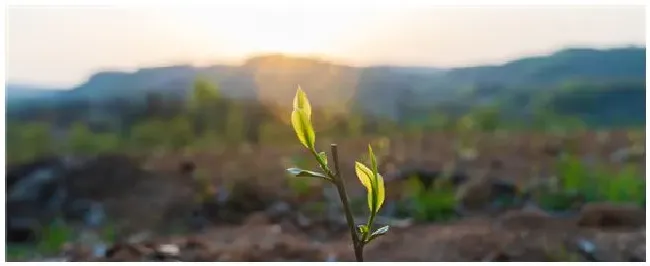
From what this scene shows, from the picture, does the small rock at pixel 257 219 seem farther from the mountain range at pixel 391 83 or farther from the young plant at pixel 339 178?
the young plant at pixel 339 178

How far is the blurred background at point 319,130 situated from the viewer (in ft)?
4.95

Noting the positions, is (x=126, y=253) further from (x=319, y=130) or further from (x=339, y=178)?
(x=339, y=178)

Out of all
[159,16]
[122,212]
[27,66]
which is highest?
[159,16]

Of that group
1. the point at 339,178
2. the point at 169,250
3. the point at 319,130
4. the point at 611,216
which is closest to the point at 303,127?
the point at 339,178

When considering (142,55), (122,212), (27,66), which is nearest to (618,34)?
(142,55)

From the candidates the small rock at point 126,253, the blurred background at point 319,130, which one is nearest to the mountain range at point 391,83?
the blurred background at point 319,130

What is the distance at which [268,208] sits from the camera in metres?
1.54

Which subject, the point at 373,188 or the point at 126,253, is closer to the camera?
the point at 373,188

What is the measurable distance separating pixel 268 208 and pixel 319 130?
183 millimetres

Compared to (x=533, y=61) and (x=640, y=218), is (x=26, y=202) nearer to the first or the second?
(x=533, y=61)

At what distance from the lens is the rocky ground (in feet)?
4.97

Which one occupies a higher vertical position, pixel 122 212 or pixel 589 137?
pixel 589 137

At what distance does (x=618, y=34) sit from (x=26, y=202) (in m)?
1.19

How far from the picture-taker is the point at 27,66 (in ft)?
4.99
